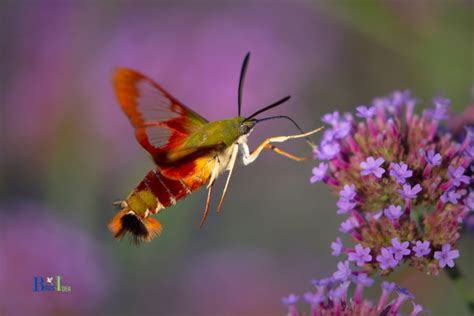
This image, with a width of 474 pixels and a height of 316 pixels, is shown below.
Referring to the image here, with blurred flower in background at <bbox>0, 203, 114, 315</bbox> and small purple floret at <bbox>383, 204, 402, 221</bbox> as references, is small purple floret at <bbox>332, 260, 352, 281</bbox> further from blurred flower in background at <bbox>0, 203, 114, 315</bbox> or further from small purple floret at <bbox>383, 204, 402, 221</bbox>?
blurred flower in background at <bbox>0, 203, 114, 315</bbox>

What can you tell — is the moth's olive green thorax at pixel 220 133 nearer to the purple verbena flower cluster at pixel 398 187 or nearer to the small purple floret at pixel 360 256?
the purple verbena flower cluster at pixel 398 187

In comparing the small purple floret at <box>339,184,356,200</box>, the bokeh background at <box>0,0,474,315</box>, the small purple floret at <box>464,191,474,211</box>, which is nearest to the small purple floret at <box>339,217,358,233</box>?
the small purple floret at <box>339,184,356,200</box>

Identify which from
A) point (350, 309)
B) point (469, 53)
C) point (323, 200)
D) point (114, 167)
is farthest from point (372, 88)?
point (350, 309)

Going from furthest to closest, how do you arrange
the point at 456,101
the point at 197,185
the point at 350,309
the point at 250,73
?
the point at 250,73 → the point at 456,101 → the point at 197,185 → the point at 350,309

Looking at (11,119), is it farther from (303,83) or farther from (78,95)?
(303,83)

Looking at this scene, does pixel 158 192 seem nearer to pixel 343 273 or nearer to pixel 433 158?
pixel 343 273
